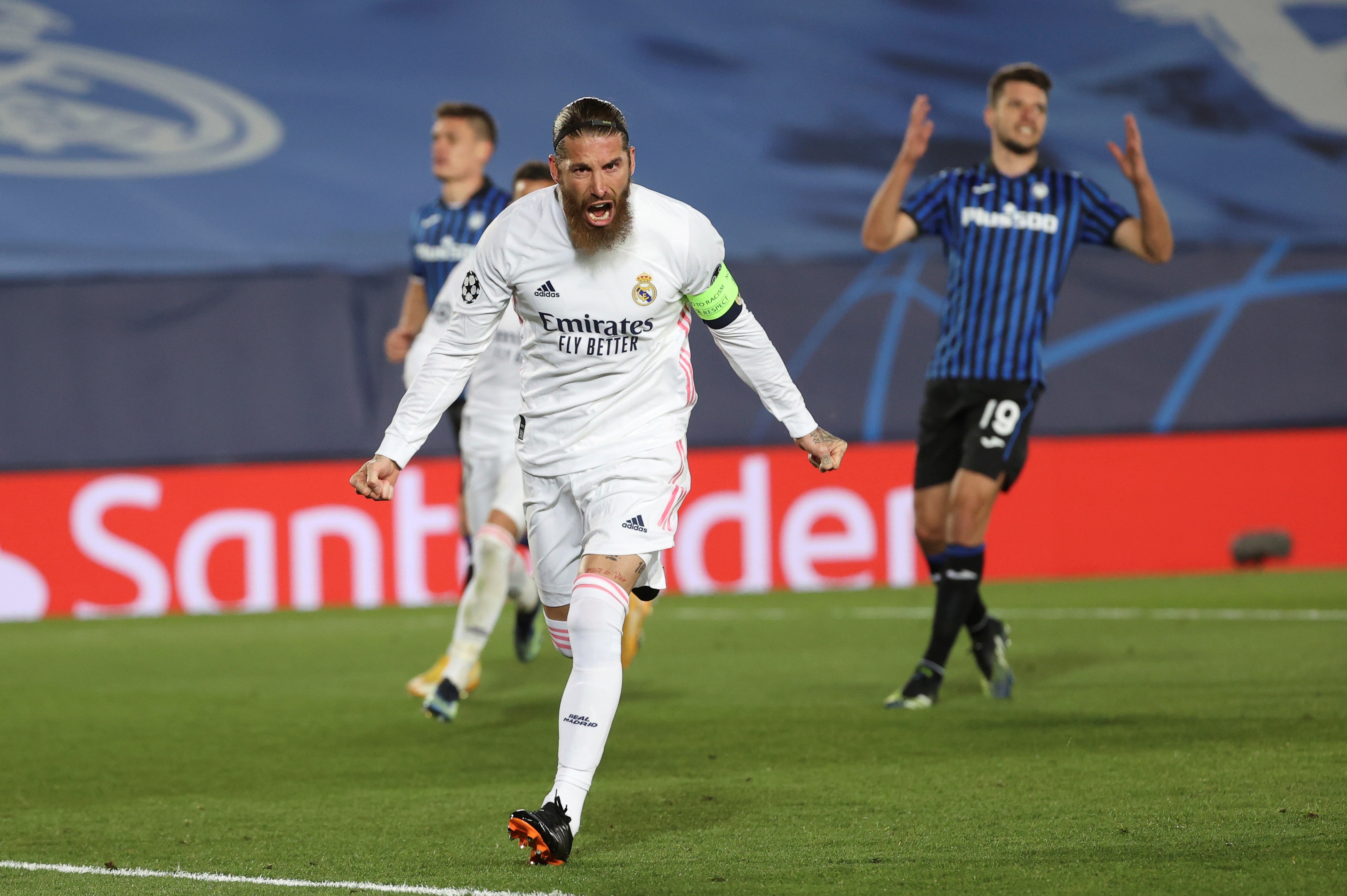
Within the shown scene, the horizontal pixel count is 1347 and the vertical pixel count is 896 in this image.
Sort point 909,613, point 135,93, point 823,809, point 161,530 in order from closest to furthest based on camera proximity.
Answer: point 823,809 → point 909,613 → point 161,530 → point 135,93

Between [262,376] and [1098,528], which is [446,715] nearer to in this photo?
[262,376]

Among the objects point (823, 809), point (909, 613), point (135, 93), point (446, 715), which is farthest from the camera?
point (135, 93)

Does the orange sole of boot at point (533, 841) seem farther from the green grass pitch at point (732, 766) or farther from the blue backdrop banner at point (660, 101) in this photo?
the blue backdrop banner at point (660, 101)

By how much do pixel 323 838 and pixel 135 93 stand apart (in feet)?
39.3

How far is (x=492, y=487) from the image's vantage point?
6887 millimetres

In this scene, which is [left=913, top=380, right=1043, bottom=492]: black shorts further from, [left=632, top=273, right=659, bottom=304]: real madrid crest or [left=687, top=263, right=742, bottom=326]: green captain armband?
[left=632, top=273, right=659, bottom=304]: real madrid crest

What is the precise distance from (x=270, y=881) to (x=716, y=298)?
1846mm

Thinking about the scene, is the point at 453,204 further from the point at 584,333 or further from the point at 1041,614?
the point at 1041,614

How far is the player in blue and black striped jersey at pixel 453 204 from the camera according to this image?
288 inches

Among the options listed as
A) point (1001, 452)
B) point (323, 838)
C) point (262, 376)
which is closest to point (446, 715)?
point (323, 838)

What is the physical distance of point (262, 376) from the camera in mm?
11227

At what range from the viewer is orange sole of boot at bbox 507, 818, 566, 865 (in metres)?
3.84

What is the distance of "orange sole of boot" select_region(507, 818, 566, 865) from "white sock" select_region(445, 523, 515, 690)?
238 cm

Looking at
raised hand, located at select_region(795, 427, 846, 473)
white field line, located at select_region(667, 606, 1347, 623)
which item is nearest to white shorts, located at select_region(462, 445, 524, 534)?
raised hand, located at select_region(795, 427, 846, 473)
